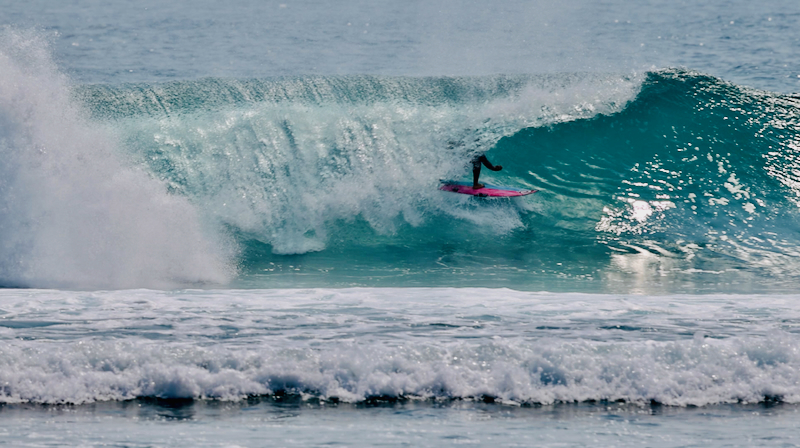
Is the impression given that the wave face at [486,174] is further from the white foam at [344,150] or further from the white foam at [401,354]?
the white foam at [401,354]

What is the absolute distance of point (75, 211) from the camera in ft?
28.1

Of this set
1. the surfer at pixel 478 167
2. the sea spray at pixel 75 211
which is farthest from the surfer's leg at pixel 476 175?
the sea spray at pixel 75 211

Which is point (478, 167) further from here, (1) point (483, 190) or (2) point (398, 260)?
(2) point (398, 260)

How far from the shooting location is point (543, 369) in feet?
16.2

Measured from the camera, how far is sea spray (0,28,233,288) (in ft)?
27.0

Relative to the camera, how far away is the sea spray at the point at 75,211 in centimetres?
823

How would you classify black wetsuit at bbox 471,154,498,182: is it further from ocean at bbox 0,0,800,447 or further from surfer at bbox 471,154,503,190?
ocean at bbox 0,0,800,447

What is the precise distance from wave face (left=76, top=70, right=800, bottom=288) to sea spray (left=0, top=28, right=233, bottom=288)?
3.09 feet

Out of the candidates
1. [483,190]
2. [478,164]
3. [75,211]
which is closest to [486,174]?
[478,164]

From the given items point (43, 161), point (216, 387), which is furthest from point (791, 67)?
point (216, 387)

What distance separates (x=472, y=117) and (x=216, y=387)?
8402mm

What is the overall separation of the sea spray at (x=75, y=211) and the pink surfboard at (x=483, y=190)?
10.0ft

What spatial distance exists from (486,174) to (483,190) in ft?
3.69

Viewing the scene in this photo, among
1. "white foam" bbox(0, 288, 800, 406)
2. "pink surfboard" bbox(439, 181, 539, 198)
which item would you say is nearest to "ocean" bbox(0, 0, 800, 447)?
"white foam" bbox(0, 288, 800, 406)
